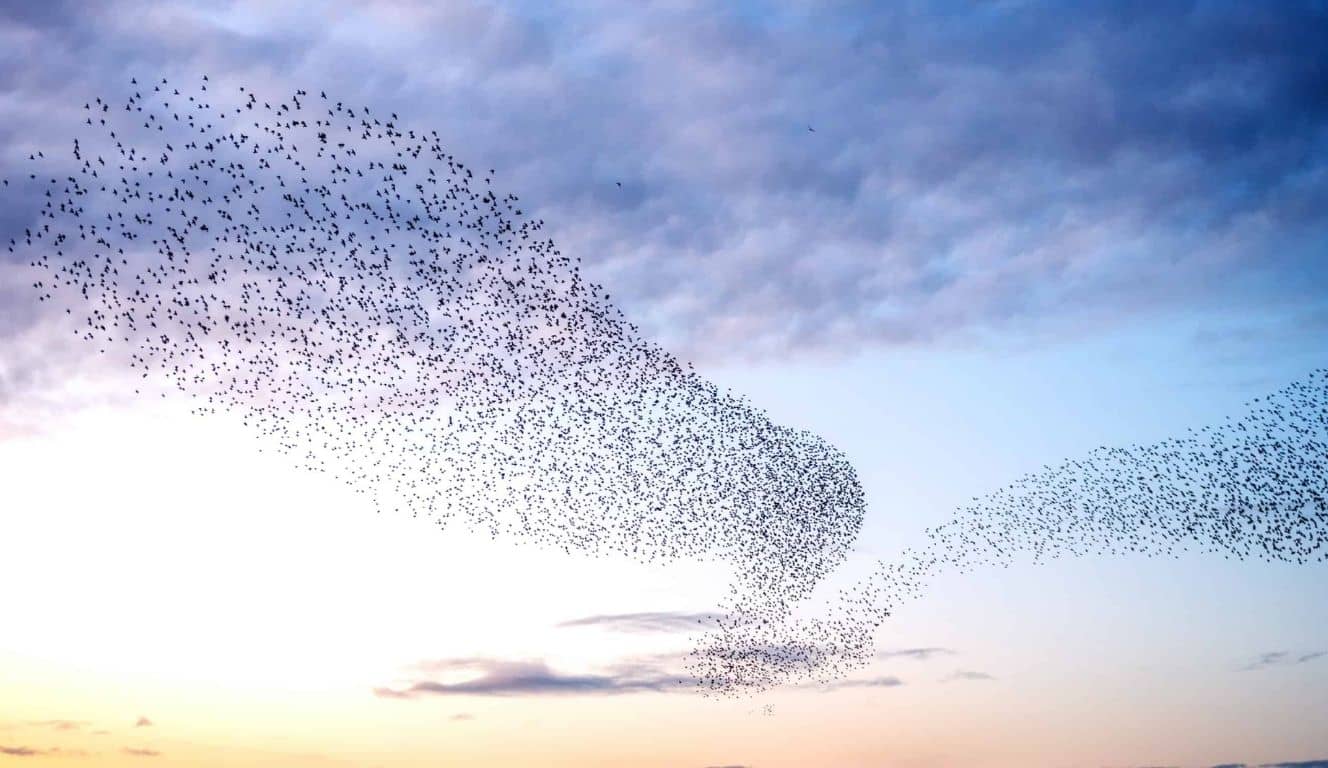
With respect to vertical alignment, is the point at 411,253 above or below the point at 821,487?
above

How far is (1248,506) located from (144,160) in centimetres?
5425

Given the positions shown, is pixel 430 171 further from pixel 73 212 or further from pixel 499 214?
pixel 73 212

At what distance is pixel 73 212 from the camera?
53.8 m

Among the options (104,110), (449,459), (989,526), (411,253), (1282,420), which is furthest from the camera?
(989,526)

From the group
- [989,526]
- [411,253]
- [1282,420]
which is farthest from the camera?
[989,526]

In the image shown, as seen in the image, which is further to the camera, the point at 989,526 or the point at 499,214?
the point at 989,526

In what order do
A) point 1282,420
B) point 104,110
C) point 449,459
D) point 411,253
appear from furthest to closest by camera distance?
point 1282,420, point 449,459, point 411,253, point 104,110

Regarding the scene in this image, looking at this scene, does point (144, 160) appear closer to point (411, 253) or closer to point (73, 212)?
point (73, 212)

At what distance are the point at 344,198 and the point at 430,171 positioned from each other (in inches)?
→ 132

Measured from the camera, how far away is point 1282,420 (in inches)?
2721

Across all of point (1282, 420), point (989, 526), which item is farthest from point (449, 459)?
point (1282, 420)

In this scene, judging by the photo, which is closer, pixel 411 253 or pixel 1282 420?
pixel 411 253

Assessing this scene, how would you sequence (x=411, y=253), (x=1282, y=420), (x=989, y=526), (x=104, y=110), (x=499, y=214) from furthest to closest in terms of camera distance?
1. (x=989, y=526)
2. (x=1282, y=420)
3. (x=411, y=253)
4. (x=499, y=214)
5. (x=104, y=110)

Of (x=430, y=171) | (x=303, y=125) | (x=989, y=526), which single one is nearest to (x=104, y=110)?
(x=303, y=125)
